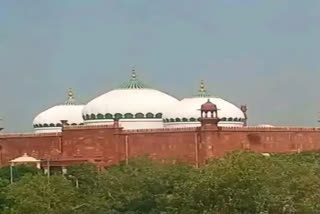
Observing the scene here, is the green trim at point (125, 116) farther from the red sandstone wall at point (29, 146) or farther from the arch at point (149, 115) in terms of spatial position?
the red sandstone wall at point (29, 146)

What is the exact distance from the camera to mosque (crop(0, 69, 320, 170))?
25.2 m

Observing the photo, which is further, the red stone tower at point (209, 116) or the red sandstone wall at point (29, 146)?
the red sandstone wall at point (29, 146)

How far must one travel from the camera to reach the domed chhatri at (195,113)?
88.5ft

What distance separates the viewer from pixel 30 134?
27.5 metres

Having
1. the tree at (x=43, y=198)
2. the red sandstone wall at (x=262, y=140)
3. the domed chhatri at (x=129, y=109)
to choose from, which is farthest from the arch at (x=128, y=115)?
the tree at (x=43, y=198)

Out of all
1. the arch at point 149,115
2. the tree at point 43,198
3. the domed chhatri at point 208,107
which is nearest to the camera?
the tree at point 43,198

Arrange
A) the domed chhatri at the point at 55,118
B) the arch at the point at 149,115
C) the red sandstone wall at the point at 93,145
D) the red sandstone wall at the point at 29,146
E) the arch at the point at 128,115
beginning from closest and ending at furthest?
the red sandstone wall at the point at 93,145 → the red sandstone wall at the point at 29,146 → the arch at the point at 128,115 → the arch at the point at 149,115 → the domed chhatri at the point at 55,118

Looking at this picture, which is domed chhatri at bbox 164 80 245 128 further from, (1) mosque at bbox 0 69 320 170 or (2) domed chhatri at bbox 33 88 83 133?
(2) domed chhatri at bbox 33 88 83 133

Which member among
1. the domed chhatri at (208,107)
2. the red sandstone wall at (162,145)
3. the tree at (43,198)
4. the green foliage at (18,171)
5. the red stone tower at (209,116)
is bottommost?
the tree at (43,198)

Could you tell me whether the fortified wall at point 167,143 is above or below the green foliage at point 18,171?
above

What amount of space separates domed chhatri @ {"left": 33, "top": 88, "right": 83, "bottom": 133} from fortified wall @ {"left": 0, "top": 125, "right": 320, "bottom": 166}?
345 centimetres

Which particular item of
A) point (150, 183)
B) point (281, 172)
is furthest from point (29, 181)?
point (281, 172)

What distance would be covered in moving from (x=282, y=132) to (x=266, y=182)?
12.7 metres

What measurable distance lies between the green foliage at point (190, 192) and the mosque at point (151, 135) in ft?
16.8
